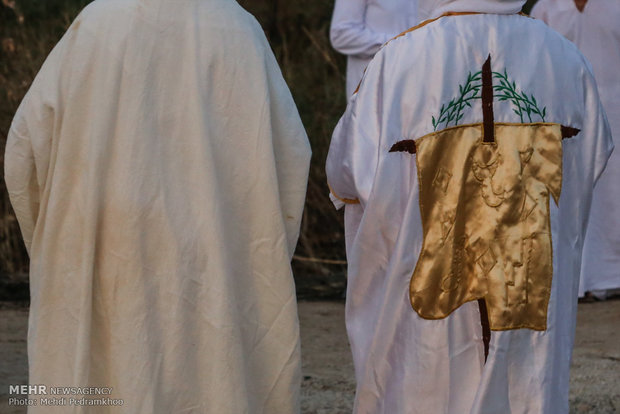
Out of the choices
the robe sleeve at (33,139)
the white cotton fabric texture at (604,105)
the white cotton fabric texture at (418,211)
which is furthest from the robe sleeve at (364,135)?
the white cotton fabric texture at (604,105)

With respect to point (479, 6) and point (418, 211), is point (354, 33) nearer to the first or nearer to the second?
point (479, 6)

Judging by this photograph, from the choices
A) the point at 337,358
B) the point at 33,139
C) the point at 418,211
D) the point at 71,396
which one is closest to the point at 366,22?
the point at 337,358

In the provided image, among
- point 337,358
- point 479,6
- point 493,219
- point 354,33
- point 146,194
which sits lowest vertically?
point 337,358

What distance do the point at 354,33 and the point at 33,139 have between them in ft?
13.0

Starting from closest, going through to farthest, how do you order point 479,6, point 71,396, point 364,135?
point 71,396, point 479,6, point 364,135

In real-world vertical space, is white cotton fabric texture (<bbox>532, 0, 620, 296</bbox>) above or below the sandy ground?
above

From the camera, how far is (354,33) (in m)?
7.73

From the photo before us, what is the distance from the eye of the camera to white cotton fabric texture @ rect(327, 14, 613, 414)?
13.6 ft

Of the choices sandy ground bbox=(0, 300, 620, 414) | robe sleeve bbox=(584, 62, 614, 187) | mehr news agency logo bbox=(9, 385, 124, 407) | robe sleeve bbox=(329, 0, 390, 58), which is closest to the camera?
mehr news agency logo bbox=(9, 385, 124, 407)

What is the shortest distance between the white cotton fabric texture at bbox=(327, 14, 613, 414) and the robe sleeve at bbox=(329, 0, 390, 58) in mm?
3407

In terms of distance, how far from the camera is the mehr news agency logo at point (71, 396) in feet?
12.8

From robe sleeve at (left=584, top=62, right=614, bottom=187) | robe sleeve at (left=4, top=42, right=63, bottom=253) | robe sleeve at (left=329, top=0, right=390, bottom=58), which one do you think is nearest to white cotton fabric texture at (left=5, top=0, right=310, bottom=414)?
robe sleeve at (left=4, top=42, right=63, bottom=253)

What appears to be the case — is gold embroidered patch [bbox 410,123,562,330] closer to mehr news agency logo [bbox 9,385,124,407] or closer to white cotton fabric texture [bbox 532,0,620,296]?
mehr news agency logo [bbox 9,385,124,407]

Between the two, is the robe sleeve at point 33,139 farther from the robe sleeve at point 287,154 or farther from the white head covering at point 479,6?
the white head covering at point 479,6
